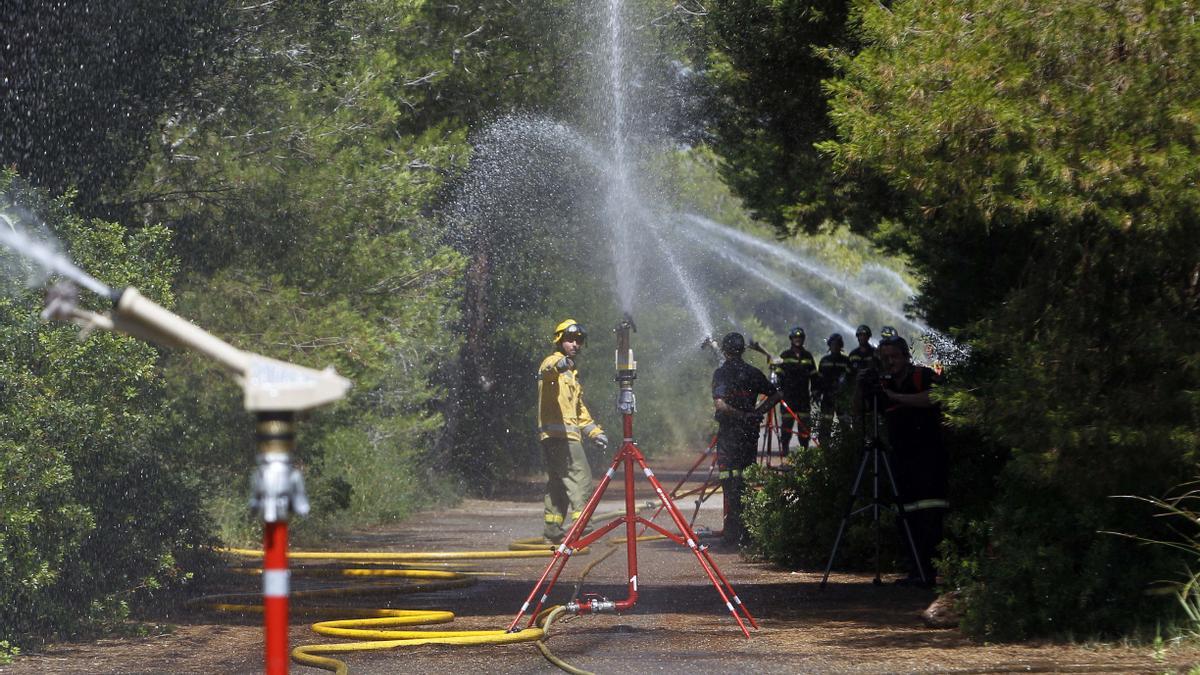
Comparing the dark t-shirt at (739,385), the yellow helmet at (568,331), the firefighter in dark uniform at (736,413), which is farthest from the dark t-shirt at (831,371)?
the yellow helmet at (568,331)

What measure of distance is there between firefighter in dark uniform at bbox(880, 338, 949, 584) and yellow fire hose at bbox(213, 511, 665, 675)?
91.1 inches

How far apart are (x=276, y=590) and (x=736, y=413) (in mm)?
11042

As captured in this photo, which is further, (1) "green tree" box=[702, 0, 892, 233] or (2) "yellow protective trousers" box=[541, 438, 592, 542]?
(2) "yellow protective trousers" box=[541, 438, 592, 542]

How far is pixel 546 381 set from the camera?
13.5 meters

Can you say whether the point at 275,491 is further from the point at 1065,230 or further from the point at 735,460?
the point at 735,460

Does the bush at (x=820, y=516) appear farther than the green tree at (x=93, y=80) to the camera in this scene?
Yes

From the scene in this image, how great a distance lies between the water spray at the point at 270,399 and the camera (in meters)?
2.65

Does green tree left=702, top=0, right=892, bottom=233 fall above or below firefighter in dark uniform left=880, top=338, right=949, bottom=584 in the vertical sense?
above

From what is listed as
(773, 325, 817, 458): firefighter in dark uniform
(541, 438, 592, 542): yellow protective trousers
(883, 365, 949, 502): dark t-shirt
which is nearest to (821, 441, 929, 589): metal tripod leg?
(883, 365, 949, 502): dark t-shirt

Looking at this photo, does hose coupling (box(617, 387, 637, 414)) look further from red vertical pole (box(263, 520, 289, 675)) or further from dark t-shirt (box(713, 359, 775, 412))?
red vertical pole (box(263, 520, 289, 675))

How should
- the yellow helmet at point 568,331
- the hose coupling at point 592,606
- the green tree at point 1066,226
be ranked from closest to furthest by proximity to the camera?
the green tree at point 1066,226 → the hose coupling at point 592,606 → the yellow helmet at point 568,331

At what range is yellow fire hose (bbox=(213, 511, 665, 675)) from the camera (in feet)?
26.9

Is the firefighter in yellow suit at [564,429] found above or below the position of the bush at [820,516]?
above

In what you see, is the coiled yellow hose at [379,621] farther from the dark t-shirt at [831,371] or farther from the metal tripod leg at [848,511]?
the dark t-shirt at [831,371]
